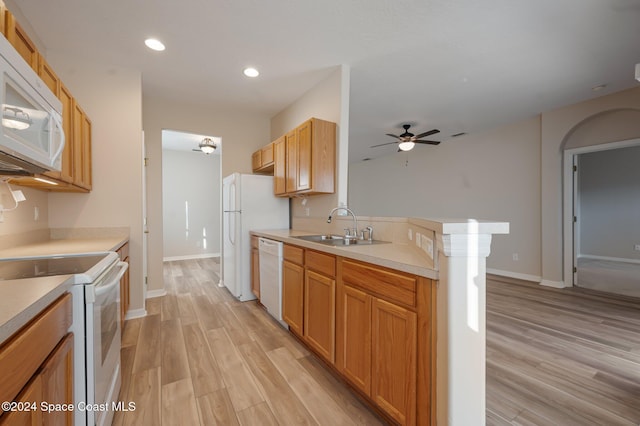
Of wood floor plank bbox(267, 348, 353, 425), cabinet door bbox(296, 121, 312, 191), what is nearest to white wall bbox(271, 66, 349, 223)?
cabinet door bbox(296, 121, 312, 191)

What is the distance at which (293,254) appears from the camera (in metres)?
2.52

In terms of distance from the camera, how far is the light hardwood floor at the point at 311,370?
5.23ft

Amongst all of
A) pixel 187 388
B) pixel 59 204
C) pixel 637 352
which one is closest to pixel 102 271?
pixel 187 388

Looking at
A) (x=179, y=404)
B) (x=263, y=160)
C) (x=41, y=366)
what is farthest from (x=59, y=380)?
(x=263, y=160)

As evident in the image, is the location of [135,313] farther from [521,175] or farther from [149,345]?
[521,175]

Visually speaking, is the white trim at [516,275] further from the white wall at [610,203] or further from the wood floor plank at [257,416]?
the wood floor plank at [257,416]

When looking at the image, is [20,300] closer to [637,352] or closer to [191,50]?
[191,50]

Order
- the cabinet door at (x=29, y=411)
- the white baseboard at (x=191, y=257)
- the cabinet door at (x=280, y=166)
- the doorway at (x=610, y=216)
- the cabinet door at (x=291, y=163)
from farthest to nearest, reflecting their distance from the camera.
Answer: the white baseboard at (x=191, y=257)
the doorway at (x=610, y=216)
the cabinet door at (x=280, y=166)
the cabinet door at (x=291, y=163)
the cabinet door at (x=29, y=411)

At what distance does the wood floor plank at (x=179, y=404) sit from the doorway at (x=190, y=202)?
5.06 m

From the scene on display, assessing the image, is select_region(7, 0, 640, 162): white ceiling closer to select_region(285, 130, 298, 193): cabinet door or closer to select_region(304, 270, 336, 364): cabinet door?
select_region(285, 130, 298, 193): cabinet door

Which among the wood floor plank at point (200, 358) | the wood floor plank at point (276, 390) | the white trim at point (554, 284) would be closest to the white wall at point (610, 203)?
the white trim at point (554, 284)

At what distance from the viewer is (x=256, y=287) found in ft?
11.2

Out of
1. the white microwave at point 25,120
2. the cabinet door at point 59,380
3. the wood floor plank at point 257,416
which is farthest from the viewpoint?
the wood floor plank at point 257,416

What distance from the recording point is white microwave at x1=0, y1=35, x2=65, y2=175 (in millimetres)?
981
